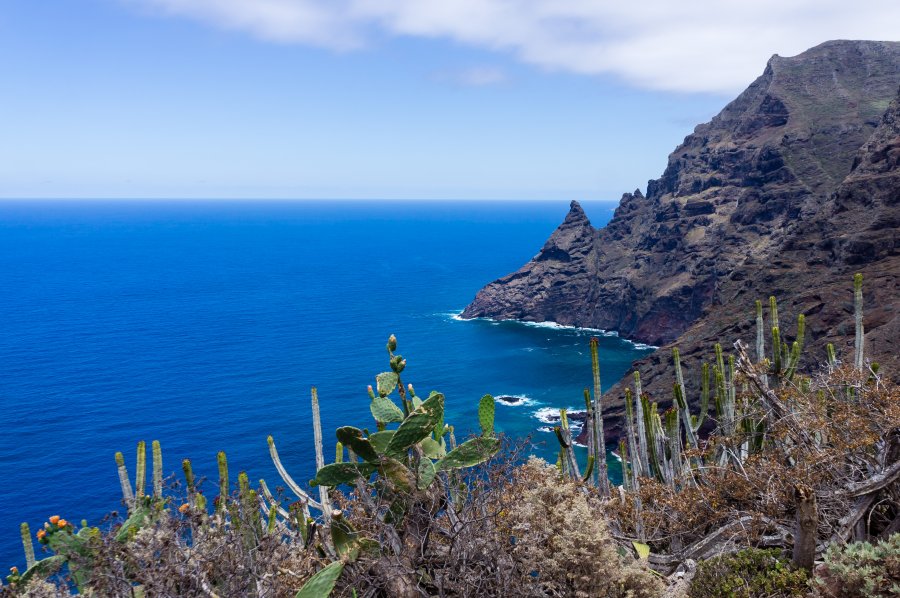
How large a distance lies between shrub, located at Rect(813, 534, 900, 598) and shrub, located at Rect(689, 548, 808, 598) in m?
0.42

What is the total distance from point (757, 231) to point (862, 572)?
295 ft

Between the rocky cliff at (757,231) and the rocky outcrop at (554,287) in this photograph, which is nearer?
the rocky cliff at (757,231)

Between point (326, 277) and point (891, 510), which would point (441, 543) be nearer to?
point (891, 510)

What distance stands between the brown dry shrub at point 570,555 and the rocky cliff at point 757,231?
34.6 metres

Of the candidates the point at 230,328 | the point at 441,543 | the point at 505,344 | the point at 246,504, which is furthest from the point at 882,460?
the point at 230,328

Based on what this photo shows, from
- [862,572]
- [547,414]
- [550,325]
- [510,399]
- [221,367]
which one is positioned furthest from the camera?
[550,325]

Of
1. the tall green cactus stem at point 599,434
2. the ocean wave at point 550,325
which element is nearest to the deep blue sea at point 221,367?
the ocean wave at point 550,325

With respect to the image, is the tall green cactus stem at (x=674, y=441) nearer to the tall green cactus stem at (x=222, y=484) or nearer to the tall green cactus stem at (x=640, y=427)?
the tall green cactus stem at (x=640, y=427)

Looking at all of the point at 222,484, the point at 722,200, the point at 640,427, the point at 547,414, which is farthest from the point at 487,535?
the point at 722,200

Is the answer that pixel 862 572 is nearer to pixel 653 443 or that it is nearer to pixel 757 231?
pixel 653 443

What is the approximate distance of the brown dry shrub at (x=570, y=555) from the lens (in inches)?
360

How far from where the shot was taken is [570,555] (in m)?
9.10

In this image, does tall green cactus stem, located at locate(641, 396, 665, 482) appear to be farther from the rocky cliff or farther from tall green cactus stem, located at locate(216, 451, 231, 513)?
the rocky cliff

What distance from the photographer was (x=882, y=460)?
33.2 ft
